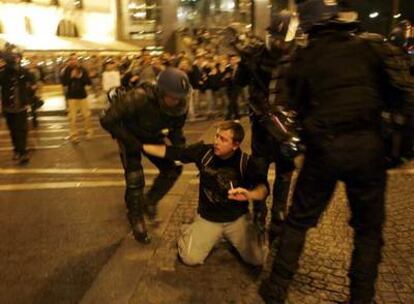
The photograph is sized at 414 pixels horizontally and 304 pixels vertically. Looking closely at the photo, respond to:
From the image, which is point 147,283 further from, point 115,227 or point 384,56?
point 384,56

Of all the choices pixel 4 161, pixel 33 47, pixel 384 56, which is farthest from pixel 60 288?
pixel 33 47

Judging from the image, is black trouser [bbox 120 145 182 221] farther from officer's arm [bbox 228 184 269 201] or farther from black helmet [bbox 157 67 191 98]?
officer's arm [bbox 228 184 269 201]

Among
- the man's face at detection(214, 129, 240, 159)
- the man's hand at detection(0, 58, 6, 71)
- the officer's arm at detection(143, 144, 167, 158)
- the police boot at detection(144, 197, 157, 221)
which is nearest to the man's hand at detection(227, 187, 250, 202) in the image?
the man's face at detection(214, 129, 240, 159)

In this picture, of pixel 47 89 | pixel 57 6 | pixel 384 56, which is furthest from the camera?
pixel 57 6

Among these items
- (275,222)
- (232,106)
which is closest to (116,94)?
(275,222)

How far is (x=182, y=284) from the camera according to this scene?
12.0 ft

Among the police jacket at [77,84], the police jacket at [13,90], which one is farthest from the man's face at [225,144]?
the police jacket at [77,84]

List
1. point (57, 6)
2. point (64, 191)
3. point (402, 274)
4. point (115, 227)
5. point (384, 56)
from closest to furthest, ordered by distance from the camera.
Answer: point (384, 56) < point (402, 274) < point (115, 227) < point (64, 191) < point (57, 6)

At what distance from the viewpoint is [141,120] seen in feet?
14.1

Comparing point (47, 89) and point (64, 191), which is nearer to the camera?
point (64, 191)

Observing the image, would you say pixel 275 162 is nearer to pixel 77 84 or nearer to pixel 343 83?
pixel 343 83

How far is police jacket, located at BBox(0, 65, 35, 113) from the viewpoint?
8.11m

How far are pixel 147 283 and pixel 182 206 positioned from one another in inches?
68.8

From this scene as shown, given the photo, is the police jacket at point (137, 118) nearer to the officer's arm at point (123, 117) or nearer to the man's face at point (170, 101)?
the officer's arm at point (123, 117)
